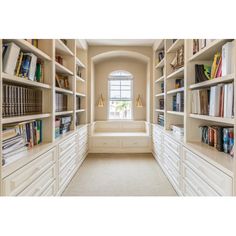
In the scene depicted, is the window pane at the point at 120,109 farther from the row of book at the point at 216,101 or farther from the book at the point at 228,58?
the book at the point at 228,58

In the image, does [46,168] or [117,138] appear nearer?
[46,168]

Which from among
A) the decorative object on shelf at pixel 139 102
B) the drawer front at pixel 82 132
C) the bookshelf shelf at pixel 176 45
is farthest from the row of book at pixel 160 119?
the drawer front at pixel 82 132

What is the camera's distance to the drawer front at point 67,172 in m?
2.82

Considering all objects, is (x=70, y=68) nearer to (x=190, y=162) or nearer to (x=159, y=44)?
(x=159, y=44)

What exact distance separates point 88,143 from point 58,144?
2.64 m

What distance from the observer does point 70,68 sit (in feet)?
13.0

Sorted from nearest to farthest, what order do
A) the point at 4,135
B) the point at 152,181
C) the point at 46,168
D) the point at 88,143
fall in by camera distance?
the point at 4,135
the point at 46,168
the point at 152,181
the point at 88,143

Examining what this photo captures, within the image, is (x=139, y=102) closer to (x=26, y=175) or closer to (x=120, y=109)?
(x=120, y=109)

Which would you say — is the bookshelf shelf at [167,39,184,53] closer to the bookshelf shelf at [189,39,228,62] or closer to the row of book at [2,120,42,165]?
the bookshelf shelf at [189,39,228,62]

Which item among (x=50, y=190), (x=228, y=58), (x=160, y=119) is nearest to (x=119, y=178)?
(x=50, y=190)

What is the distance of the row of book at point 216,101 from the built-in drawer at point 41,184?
1799mm

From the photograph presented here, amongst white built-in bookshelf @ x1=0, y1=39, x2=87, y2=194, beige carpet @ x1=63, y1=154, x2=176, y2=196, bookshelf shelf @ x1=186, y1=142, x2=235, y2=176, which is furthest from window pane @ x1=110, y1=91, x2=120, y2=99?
bookshelf shelf @ x1=186, y1=142, x2=235, y2=176

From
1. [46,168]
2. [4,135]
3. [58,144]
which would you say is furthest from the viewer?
[58,144]

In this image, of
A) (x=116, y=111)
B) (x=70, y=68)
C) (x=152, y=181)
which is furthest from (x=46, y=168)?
(x=116, y=111)
